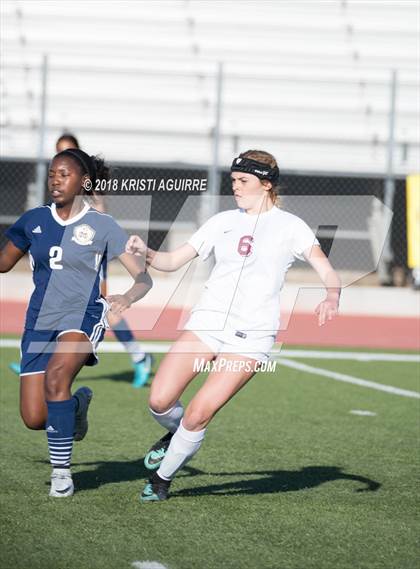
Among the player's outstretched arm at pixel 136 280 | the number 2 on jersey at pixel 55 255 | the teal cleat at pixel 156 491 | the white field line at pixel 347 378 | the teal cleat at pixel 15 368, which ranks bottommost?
the white field line at pixel 347 378

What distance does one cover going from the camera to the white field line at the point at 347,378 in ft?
37.4

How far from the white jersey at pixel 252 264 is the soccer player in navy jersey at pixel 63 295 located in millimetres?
456

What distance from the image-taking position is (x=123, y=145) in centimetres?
2305

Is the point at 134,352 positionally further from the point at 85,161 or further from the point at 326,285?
the point at 326,285

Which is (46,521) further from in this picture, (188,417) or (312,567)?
(312,567)

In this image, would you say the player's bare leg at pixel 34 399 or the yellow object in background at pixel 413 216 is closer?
the player's bare leg at pixel 34 399

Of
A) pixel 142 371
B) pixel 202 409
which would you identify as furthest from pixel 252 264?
pixel 142 371

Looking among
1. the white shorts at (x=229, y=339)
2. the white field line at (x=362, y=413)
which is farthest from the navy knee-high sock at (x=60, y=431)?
the white field line at (x=362, y=413)

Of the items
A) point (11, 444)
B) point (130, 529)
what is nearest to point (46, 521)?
point (130, 529)

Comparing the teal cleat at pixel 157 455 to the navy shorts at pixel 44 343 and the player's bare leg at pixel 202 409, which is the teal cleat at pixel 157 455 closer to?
the player's bare leg at pixel 202 409

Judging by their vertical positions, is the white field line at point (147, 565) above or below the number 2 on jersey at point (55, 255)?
below

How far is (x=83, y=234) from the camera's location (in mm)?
6348
